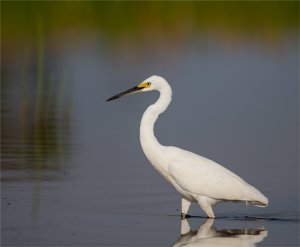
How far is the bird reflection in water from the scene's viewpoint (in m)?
9.46

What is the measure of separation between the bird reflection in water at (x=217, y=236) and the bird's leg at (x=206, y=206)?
0.93ft

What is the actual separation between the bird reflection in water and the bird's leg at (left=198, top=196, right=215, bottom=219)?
284 mm

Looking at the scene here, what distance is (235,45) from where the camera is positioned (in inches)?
1174

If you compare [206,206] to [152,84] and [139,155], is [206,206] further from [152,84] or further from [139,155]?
[139,155]

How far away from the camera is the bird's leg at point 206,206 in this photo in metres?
10.7

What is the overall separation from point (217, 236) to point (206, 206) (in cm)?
100

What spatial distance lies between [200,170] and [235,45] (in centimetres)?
1918

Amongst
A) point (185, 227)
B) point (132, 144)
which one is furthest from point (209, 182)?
point (132, 144)

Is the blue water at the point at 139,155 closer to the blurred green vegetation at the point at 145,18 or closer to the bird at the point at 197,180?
the bird at the point at 197,180

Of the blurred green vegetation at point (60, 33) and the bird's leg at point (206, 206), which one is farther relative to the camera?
the blurred green vegetation at point (60, 33)

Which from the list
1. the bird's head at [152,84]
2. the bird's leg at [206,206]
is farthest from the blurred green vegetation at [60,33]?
the bird's leg at [206,206]

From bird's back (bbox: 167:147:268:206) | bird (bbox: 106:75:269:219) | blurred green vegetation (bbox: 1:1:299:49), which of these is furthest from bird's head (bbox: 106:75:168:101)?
blurred green vegetation (bbox: 1:1:299:49)

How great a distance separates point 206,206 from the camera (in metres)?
10.8

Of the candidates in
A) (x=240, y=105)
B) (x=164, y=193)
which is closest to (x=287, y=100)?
(x=240, y=105)
